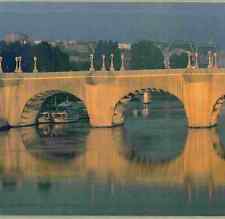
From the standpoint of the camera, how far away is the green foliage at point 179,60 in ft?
24.0

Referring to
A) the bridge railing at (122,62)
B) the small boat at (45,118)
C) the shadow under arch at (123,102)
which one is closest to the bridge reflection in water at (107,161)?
the shadow under arch at (123,102)

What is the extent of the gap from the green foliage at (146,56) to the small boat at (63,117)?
1.67 metres

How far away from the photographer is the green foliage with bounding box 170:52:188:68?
24.0 ft

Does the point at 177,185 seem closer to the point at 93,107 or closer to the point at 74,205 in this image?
the point at 74,205

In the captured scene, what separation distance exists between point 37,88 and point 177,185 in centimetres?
308

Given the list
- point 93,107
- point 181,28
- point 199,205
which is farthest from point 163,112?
point 199,205

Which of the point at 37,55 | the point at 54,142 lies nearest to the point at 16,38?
the point at 37,55

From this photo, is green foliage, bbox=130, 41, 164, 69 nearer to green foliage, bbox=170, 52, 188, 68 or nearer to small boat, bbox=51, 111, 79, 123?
green foliage, bbox=170, 52, 188, 68

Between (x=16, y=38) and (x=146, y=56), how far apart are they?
1.17 meters

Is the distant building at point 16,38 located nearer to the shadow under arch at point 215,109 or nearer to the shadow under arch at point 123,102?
the shadow under arch at point 123,102

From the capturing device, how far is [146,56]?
286 inches

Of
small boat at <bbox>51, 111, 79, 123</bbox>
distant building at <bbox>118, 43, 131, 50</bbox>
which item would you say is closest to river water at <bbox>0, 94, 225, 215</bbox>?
small boat at <bbox>51, 111, 79, 123</bbox>

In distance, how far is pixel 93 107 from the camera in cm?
829

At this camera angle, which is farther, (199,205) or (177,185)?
(177,185)
